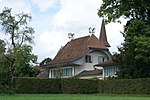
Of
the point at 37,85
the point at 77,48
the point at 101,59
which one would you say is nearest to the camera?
the point at 37,85

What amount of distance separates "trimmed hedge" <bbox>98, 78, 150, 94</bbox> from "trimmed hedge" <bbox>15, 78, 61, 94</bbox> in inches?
230

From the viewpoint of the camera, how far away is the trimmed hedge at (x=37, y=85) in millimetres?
43344

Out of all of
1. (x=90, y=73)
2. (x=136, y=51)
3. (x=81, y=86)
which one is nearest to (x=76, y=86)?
(x=81, y=86)

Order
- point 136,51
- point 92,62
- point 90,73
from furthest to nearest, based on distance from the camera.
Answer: point 92,62
point 90,73
point 136,51

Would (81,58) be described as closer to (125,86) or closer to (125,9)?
(125,86)

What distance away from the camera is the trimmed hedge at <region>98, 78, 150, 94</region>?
3938 cm

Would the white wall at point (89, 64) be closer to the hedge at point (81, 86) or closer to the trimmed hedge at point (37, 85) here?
the hedge at point (81, 86)

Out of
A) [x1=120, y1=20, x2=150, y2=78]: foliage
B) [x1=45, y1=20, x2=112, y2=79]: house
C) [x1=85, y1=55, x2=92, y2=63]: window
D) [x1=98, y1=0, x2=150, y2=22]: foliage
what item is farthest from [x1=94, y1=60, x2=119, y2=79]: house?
[x1=98, y1=0, x2=150, y2=22]: foliage

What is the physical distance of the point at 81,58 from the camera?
6900cm

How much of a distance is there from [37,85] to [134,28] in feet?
49.4

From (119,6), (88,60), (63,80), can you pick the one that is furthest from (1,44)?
(88,60)

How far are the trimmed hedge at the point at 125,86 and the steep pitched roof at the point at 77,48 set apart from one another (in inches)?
931

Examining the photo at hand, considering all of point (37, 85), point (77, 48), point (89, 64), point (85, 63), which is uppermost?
point (77, 48)

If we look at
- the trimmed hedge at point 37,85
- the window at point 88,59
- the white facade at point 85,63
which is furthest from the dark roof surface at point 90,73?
the trimmed hedge at point 37,85
